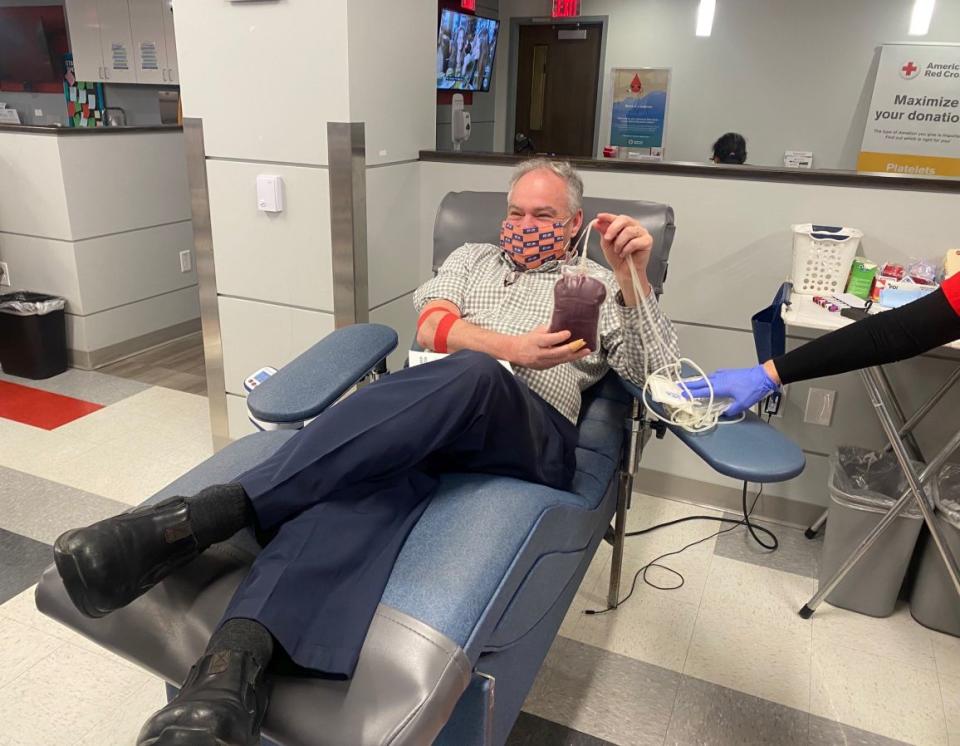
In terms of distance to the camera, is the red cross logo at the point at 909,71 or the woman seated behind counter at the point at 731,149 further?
the red cross logo at the point at 909,71

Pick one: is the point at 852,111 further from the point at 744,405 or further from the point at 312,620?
the point at 312,620

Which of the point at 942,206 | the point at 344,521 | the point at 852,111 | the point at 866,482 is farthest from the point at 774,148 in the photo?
the point at 344,521

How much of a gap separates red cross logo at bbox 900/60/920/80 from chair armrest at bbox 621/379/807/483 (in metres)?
4.02

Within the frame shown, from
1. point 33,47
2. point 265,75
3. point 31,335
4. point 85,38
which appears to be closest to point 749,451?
point 265,75

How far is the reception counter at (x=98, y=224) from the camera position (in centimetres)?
344

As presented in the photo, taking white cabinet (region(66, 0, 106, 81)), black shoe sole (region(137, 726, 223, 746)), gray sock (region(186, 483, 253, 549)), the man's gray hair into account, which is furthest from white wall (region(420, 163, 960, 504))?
white cabinet (region(66, 0, 106, 81))

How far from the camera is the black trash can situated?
11.2 ft

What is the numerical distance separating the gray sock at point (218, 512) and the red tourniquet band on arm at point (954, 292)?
1221 mm

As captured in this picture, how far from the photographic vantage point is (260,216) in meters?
2.50

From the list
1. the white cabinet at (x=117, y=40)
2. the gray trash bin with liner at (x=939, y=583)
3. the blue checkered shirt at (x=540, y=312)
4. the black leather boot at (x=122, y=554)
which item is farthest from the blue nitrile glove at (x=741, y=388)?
the white cabinet at (x=117, y=40)

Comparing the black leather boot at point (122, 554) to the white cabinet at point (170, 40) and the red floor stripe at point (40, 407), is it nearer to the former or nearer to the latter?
the red floor stripe at point (40, 407)

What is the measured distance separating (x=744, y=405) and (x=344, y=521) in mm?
811

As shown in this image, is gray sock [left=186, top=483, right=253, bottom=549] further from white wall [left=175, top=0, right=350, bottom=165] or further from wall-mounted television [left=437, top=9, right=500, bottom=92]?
wall-mounted television [left=437, top=9, right=500, bottom=92]

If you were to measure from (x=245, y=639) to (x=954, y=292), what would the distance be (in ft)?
4.03
